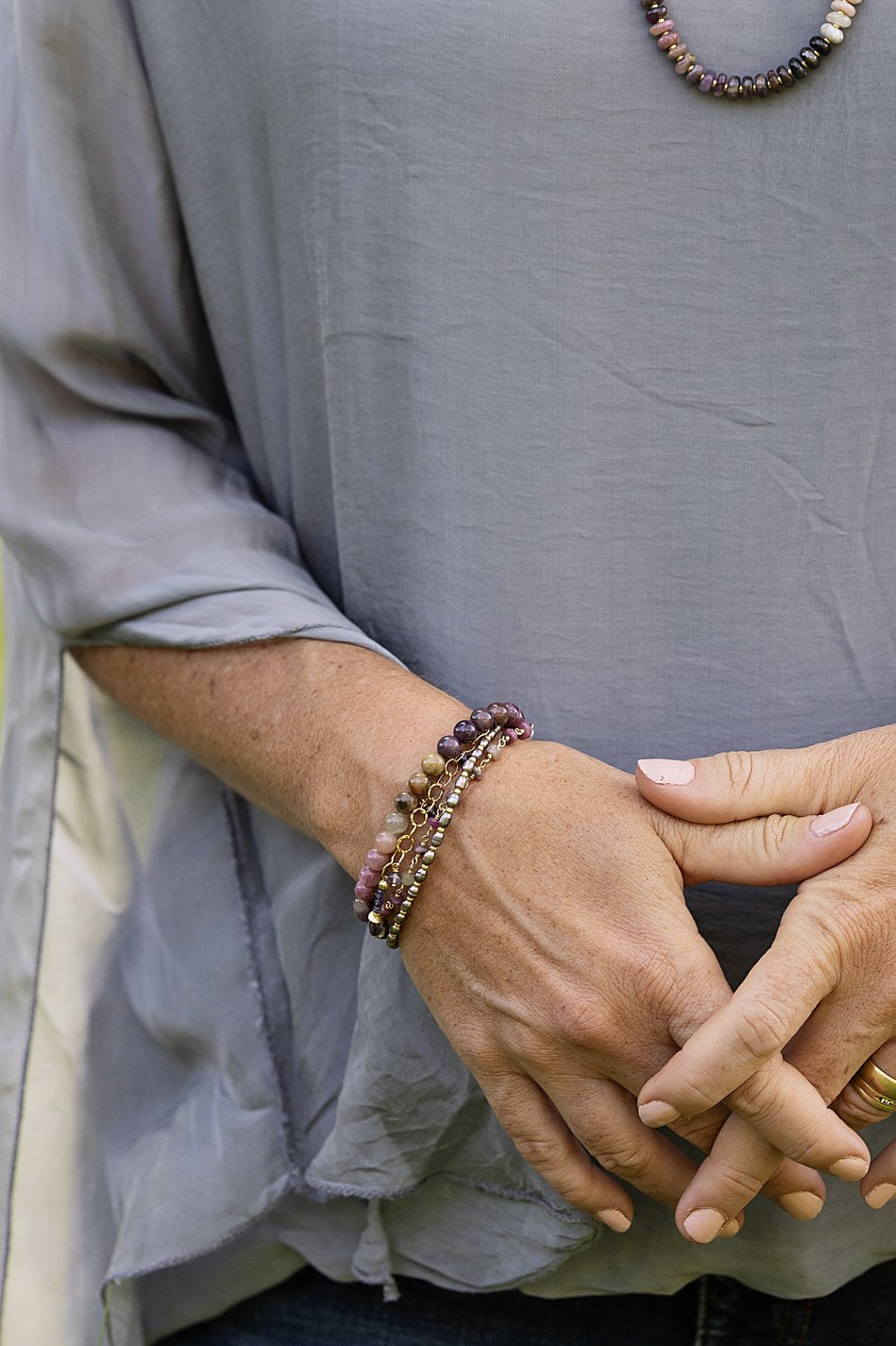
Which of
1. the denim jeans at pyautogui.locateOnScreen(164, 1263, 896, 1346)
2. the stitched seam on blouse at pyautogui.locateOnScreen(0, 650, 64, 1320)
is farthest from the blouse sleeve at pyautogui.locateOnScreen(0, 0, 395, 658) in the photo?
the denim jeans at pyautogui.locateOnScreen(164, 1263, 896, 1346)

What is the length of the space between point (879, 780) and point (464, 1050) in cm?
32

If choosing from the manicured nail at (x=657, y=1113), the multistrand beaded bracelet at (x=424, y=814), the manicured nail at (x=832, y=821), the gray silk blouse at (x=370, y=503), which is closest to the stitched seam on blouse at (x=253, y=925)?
the gray silk blouse at (x=370, y=503)

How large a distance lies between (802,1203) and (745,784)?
0.90 feet

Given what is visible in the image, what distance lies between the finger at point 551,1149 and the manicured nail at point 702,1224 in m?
0.07

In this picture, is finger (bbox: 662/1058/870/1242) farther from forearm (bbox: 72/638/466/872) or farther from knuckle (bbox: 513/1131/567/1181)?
forearm (bbox: 72/638/466/872)

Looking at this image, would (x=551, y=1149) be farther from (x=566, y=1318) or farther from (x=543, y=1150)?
(x=566, y=1318)

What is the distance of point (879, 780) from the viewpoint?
745mm

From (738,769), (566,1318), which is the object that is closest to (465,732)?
(738,769)

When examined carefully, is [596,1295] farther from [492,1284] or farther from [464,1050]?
[464,1050]

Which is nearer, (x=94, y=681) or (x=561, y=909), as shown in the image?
(x=561, y=909)

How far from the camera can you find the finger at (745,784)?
2.44 feet

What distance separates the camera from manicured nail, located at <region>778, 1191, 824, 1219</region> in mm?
769

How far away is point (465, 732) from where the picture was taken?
2.51 ft

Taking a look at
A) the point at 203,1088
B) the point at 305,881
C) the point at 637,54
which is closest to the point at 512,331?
the point at 637,54
